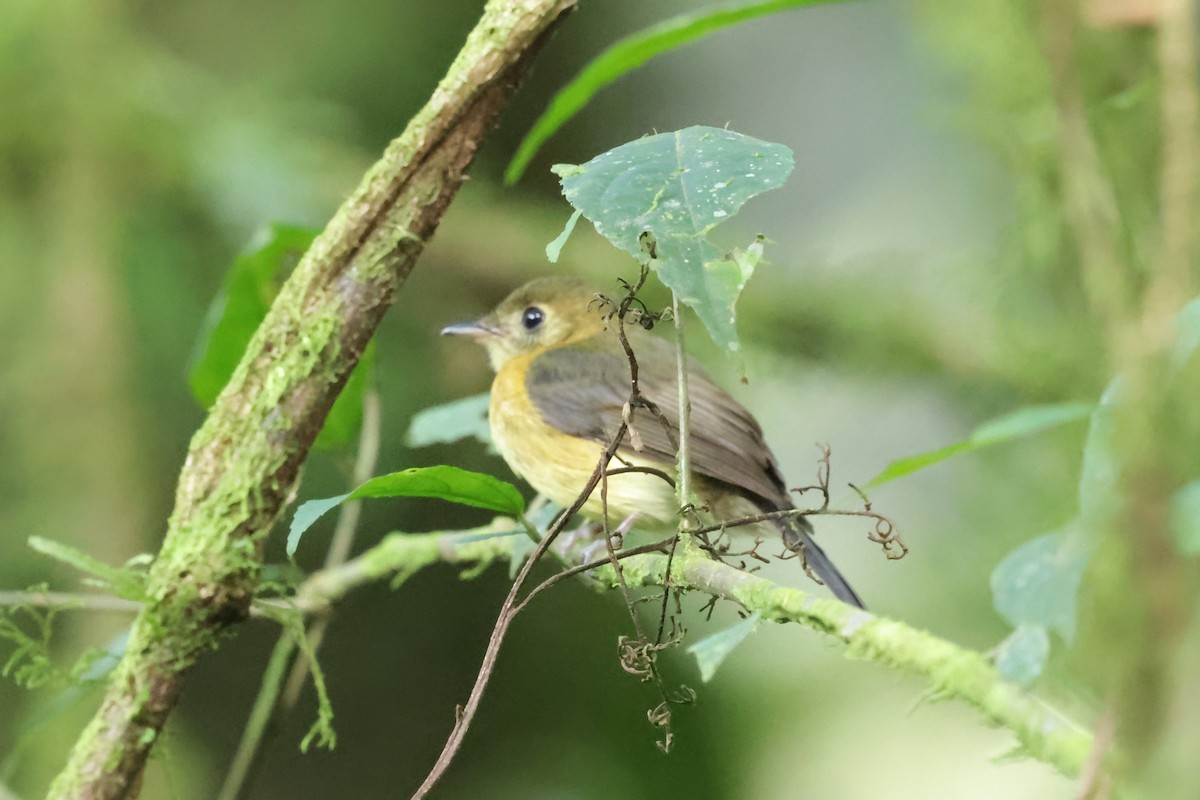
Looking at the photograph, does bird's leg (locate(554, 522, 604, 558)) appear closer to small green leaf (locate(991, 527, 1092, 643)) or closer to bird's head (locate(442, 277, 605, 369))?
bird's head (locate(442, 277, 605, 369))

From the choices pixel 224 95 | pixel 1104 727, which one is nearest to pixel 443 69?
pixel 224 95

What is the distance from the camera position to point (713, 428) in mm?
2156

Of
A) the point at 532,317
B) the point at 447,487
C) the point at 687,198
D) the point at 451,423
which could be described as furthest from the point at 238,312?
the point at 532,317

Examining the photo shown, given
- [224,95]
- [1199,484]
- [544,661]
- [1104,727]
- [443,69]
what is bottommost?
[1104,727]

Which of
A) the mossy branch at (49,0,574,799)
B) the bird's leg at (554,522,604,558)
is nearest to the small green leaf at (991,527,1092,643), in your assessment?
the mossy branch at (49,0,574,799)

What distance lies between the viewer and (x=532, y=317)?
2.77 meters

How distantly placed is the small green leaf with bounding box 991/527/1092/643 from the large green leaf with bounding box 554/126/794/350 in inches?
10.5

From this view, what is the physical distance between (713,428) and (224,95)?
1.84m

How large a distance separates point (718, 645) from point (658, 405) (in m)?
1.02

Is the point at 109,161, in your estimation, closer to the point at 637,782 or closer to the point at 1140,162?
the point at 637,782

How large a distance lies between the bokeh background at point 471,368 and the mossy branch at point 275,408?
1462 millimetres

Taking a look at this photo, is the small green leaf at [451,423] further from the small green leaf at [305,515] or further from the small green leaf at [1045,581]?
the small green leaf at [1045,581]

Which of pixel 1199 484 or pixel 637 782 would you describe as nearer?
pixel 1199 484

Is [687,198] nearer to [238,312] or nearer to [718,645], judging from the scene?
[718,645]
